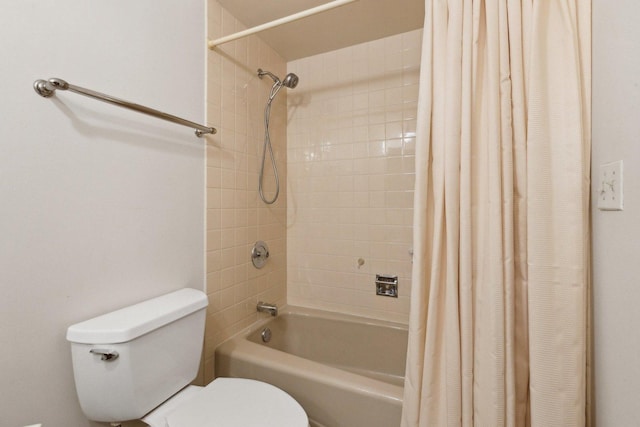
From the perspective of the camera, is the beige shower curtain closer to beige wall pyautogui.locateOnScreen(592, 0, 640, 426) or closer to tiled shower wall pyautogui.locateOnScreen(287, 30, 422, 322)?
beige wall pyautogui.locateOnScreen(592, 0, 640, 426)

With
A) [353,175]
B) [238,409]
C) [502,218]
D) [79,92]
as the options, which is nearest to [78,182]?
[79,92]

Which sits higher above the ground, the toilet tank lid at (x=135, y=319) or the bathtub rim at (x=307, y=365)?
the toilet tank lid at (x=135, y=319)

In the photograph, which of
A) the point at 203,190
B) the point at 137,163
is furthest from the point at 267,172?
the point at 137,163

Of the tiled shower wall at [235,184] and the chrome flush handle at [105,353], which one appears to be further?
the tiled shower wall at [235,184]

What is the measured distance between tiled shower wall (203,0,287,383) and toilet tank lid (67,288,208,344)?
0.31 meters

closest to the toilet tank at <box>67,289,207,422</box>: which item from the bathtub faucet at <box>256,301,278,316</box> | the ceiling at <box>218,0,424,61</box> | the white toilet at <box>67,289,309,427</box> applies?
the white toilet at <box>67,289,309,427</box>

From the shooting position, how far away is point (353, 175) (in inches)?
74.4

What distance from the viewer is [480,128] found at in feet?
2.82

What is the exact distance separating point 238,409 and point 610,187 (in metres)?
1.22

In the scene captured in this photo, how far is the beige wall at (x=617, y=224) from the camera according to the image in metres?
Answer: 0.57

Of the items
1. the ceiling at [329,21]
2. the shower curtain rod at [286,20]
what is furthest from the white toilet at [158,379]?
the ceiling at [329,21]

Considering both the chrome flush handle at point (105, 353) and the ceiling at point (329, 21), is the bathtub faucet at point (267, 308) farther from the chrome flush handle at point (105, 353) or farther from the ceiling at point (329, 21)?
the ceiling at point (329, 21)

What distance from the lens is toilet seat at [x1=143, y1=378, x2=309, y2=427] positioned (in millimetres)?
901

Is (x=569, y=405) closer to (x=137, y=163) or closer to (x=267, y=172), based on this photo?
(x=137, y=163)
